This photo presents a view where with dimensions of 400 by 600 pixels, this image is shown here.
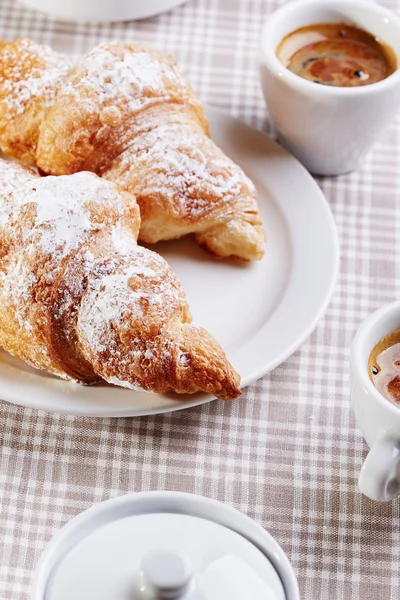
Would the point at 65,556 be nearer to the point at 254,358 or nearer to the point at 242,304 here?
the point at 254,358

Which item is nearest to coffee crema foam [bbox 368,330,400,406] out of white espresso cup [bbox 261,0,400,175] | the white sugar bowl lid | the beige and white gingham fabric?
the beige and white gingham fabric

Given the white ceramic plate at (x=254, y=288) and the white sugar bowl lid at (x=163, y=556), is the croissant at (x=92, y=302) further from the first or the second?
the white sugar bowl lid at (x=163, y=556)

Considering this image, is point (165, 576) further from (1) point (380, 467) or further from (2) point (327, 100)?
(2) point (327, 100)

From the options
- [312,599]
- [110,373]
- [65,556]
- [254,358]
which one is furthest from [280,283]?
[65,556]

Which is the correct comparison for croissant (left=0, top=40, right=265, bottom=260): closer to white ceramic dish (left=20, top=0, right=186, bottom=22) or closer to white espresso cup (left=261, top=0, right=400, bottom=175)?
white espresso cup (left=261, top=0, right=400, bottom=175)

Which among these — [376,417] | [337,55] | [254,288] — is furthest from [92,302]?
[337,55]
